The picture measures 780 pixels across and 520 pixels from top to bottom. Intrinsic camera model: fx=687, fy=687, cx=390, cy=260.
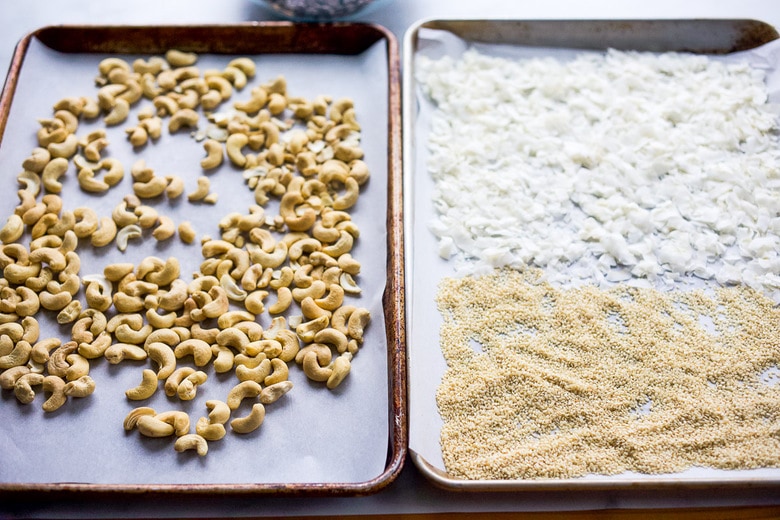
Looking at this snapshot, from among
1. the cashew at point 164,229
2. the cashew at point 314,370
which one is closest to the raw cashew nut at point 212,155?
the cashew at point 164,229

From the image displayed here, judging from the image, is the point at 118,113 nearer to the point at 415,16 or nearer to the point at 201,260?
the point at 201,260

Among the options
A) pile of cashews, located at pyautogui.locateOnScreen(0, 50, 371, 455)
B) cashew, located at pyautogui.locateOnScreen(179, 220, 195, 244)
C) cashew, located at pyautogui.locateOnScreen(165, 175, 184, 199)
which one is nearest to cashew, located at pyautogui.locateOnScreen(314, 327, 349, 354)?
pile of cashews, located at pyautogui.locateOnScreen(0, 50, 371, 455)

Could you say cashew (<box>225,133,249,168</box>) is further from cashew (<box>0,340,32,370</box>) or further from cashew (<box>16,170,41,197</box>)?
cashew (<box>0,340,32,370</box>)

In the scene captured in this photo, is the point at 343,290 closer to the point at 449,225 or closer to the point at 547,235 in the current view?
the point at 449,225

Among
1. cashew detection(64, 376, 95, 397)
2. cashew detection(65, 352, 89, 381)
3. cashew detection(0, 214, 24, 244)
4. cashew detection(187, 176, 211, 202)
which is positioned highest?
cashew detection(187, 176, 211, 202)

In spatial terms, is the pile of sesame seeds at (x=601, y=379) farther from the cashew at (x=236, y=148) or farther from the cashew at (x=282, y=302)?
the cashew at (x=236, y=148)

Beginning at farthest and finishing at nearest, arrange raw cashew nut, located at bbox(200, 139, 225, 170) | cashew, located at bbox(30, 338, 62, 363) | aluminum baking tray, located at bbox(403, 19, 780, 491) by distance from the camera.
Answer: raw cashew nut, located at bbox(200, 139, 225, 170) → cashew, located at bbox(30, 338, 62, 363) → aluminum baking tray, located at bbox(403, 19, 780, 491)

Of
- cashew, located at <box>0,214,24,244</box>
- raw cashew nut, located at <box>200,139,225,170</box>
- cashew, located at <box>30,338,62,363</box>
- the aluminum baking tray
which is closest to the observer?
the aluminum baking tray
